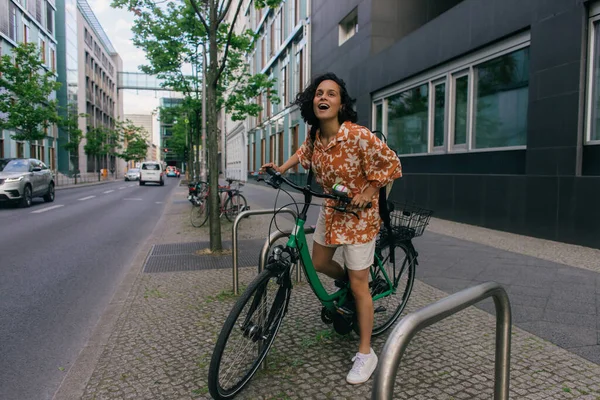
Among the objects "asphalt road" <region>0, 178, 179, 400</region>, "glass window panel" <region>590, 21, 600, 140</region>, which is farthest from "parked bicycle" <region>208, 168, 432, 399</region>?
"glass window panel" <region>590, 21, 600, 140</region>

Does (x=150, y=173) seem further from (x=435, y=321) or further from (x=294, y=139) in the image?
(x=435, y=321)

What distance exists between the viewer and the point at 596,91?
7.27m

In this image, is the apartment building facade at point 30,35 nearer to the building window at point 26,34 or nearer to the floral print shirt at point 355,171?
the building window at point 26,34

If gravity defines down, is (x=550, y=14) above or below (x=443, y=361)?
above

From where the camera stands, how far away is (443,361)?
3.06 m

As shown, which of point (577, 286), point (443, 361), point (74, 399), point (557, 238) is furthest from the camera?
point (557, 238)

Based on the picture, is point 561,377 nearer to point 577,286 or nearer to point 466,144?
point 577,286

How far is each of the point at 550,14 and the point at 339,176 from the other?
7.23 m

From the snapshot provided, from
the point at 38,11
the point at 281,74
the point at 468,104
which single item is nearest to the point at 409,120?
the point at 468,104

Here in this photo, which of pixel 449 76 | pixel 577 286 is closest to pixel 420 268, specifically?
pixel 577 286

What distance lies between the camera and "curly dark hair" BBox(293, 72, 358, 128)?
290 centimetres

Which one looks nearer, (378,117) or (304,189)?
(304,189)

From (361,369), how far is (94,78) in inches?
2705

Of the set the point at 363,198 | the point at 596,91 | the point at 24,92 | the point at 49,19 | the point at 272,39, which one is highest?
the point at 49,19
